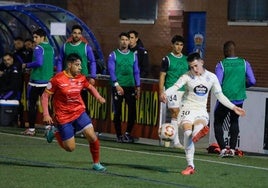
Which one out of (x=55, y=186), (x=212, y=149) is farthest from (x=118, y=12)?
(x=55, y=186)

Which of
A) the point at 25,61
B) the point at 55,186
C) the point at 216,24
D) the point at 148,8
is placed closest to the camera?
the point at 55,186

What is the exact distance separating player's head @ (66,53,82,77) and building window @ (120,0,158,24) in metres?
15.4

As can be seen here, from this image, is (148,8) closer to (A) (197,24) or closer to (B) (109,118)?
(A) (197,24)

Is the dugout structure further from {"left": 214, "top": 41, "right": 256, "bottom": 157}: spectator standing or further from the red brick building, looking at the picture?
{"left": 214, "top": 41, "right": 256, "bottom": 157}: spectator standing

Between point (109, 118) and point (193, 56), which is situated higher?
point (193, 56)

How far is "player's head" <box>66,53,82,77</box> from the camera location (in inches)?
544

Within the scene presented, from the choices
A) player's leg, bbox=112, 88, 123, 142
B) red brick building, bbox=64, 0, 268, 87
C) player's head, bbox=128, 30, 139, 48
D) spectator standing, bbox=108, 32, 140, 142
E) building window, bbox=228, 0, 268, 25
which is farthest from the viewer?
red brick building, bbox=64, 0, 268, 87

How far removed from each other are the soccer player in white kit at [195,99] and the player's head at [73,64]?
1344 mm

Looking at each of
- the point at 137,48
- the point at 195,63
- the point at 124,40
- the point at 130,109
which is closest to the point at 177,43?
the point at 124,40

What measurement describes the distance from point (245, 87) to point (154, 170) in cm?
377

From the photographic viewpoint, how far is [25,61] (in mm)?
22250

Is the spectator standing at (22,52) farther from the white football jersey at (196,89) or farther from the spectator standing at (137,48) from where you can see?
the white football jersey at (196,89)

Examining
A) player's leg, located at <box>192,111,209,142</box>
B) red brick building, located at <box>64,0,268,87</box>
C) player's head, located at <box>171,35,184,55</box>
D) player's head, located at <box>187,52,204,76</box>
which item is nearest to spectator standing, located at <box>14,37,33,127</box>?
player's head, located at <box>171,35,184,55</box>

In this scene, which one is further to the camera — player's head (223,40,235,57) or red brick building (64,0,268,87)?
red brick building (64,0,268,87)
